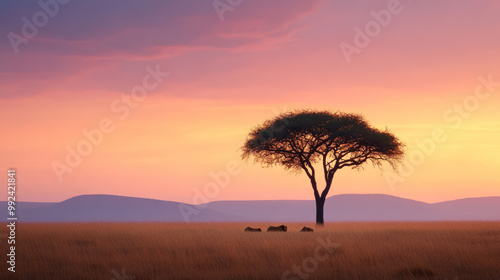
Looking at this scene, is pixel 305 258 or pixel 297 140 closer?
pixel 305 258

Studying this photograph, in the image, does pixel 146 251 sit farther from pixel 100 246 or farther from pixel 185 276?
pixel 185 276

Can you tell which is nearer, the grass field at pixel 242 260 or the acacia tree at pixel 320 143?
the grass field at pixel 242 260

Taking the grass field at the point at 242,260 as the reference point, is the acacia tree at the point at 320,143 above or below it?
above

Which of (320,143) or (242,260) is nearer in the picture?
(242,260)

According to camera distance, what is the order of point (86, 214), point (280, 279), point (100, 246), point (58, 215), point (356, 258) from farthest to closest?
point (86, 214) → point (58, 215) → point (100, 246) → point (356, 258) → point (280, 279)

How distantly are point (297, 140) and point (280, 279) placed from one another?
32.0 meters

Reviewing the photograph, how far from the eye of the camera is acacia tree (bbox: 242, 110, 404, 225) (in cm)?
4653

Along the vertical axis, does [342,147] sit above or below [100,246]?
above

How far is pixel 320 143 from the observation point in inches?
1832

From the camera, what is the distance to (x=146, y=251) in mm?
21516

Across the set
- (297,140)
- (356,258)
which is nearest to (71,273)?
(356,258)

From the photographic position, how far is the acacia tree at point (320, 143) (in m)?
46.5

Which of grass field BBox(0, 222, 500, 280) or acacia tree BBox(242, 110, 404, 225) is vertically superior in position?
acacia tree BBox(242, 110, 404, 225)

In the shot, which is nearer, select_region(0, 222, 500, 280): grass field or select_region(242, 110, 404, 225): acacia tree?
select_region(0, 222, 500, 280): grass field
